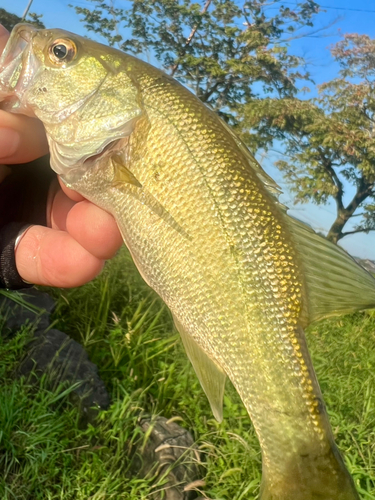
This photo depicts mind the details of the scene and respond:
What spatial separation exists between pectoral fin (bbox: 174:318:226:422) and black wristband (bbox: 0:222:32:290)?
848mm

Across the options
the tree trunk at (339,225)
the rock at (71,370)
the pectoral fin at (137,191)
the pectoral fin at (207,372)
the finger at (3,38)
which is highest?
the tree trunk at (339,225)

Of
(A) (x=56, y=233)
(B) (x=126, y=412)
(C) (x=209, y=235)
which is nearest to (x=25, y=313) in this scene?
(B) (x=126, y=412)

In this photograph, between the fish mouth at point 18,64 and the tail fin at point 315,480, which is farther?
the fish mouth at point 18,64

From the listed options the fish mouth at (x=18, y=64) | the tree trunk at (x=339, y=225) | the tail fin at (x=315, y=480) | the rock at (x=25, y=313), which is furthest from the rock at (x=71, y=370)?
the tree trunk at (x=339, y=225)

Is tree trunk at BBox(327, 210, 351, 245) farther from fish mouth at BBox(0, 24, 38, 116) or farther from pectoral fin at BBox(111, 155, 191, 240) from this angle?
fish mouth at BBox(0, 24, 38, 116)

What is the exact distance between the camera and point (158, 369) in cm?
292

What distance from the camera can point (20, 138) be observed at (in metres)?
1.29

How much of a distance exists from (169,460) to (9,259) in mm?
1368

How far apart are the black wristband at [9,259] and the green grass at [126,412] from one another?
0.86 metres

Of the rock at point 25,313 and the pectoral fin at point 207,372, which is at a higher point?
the pectoral fin at point 207,372

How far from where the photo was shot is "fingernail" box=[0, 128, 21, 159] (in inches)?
48.5

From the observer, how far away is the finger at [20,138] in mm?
1235

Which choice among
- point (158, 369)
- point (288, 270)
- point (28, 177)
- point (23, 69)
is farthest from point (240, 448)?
point (23, 69)

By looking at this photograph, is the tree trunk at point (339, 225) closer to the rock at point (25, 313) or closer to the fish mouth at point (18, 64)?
the rock at point (25, 313)
